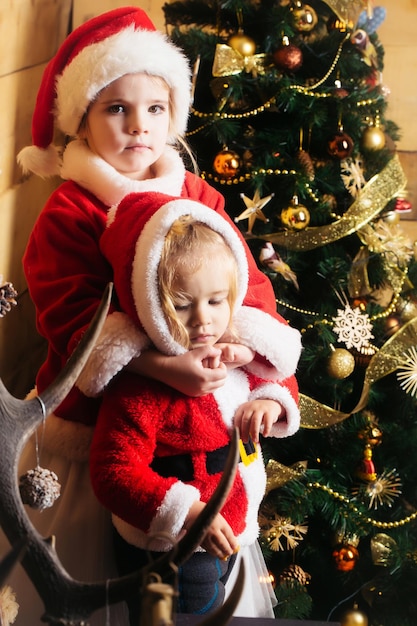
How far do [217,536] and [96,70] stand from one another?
80 centimetres

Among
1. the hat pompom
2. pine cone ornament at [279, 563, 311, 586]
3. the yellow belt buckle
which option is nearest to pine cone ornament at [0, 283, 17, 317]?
the yellow belt buckle

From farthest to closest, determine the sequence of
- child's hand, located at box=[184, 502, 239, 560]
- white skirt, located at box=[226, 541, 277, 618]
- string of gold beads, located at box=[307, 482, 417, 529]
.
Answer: string of gold beads, located at box=[307, 482, 417, 529] < white skirt, located at box=[226, 541, 277, 618] < child's hand, located at box=[184, 502, 239, 560]

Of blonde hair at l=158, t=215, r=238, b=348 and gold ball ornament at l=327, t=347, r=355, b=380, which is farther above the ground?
blonde hair at l=158, t=215, r=238, b=348

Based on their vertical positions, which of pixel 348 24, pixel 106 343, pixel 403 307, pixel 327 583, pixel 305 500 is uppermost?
pixel 348 24

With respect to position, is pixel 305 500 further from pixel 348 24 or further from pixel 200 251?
pixel 348 24

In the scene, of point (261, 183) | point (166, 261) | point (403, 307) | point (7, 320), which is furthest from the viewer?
point (7, 320)

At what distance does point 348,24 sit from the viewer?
183 cm

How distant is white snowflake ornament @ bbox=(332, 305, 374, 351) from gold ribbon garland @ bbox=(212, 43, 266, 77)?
56 cm

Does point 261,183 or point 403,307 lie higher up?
point 261,183

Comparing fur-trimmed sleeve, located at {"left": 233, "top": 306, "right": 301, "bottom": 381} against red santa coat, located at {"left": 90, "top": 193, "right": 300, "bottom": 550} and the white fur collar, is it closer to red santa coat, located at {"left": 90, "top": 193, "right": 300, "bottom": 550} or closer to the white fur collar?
red santa coat, located at {"left": 90, "top": 193, "right": 300, "bottom": 550}

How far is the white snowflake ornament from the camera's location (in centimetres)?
182

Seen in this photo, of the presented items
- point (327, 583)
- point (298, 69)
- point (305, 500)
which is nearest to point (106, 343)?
point (305, 500)

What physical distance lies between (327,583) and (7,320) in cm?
101

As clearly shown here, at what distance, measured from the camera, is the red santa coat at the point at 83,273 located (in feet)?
4.34
